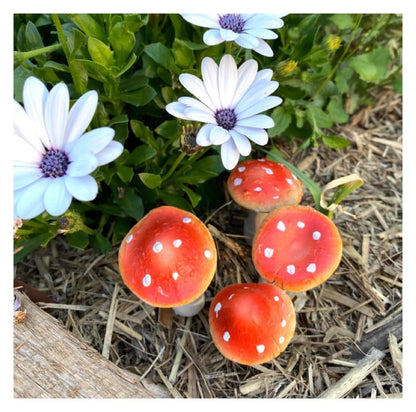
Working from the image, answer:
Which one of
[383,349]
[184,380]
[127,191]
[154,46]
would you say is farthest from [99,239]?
[383,349]

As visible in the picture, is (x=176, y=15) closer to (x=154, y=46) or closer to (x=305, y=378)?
(x=154, y=46)

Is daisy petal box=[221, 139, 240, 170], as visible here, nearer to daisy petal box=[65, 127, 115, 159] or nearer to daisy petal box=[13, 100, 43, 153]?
daisy petal box=[65, 127, 115, 159]

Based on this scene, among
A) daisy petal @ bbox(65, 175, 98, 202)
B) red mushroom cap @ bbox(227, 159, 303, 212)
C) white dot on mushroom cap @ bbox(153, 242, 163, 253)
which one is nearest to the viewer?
daisy petal @ bbox(65, 175, 98, 202)

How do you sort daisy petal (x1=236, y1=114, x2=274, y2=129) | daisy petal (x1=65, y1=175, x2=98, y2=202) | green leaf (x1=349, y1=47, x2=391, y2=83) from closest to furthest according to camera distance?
1. daisy petal (x1=65, y1=175, x2=98, y2=202)
2. daisy petal (x1=236, y1=114, x2=274, y2=129)
3. green leaf (x1=349, y1=47, x2=391, y2=83)

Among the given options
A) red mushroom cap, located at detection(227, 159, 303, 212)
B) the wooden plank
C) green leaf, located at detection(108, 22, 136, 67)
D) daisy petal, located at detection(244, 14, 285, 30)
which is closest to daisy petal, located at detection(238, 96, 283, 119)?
daisy petal, located at detection(244, 14, 285, 30)

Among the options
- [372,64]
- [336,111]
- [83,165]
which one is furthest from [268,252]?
[372,64]
